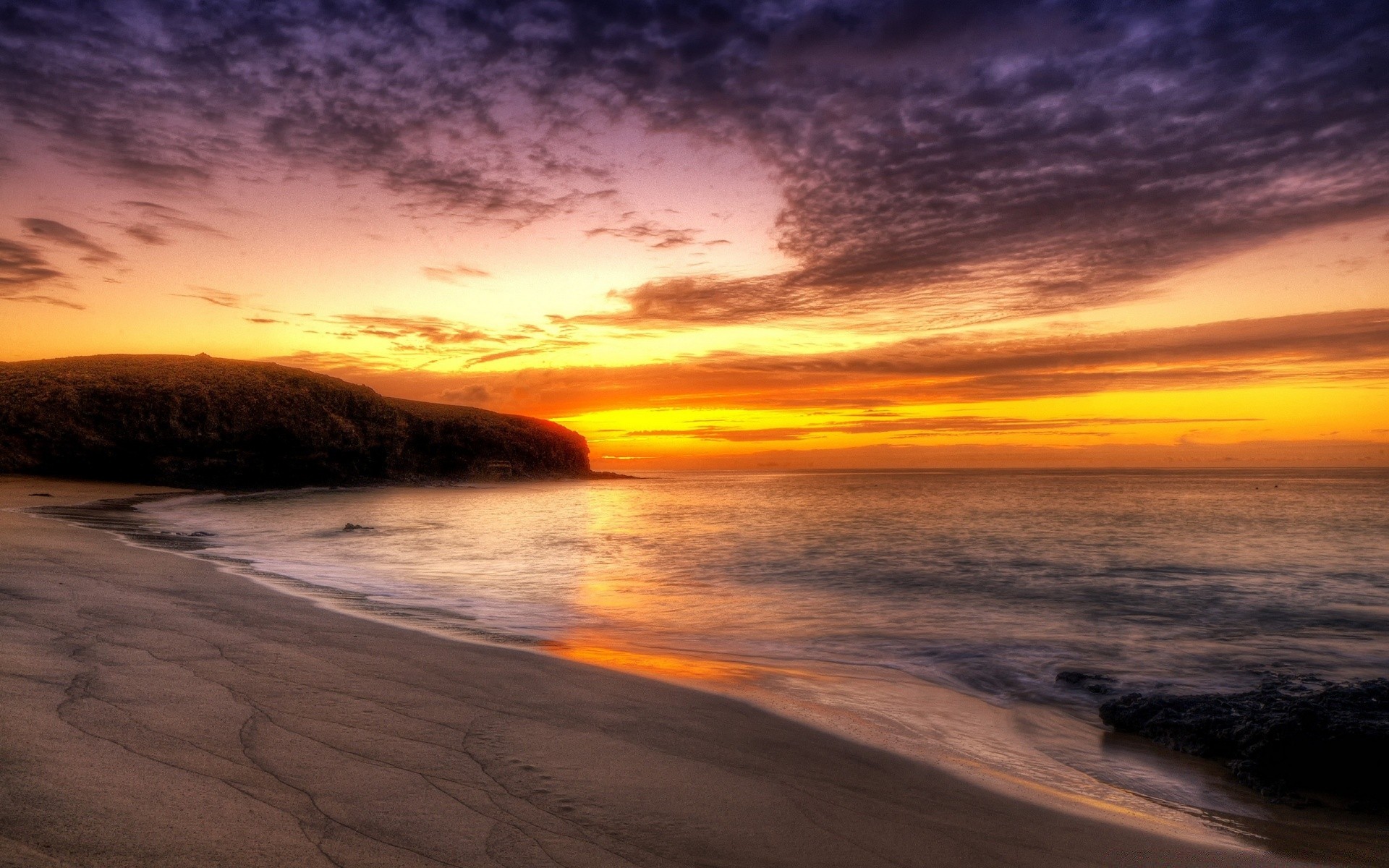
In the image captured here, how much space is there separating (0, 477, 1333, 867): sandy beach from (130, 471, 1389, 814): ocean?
1.19m

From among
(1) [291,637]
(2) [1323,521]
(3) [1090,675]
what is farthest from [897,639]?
(2) [1323,521]

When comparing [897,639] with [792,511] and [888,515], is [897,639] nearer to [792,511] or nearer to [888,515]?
[888,515]

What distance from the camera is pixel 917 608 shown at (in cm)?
1208

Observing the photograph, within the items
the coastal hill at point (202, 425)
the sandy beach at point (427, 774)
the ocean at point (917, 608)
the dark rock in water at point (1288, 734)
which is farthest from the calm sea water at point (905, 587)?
the coastal hill at point (202, 425)

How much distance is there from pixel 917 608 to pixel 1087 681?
15.8ft

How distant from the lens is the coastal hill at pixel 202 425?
47.8m

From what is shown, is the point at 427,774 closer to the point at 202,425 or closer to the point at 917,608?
the point at 917,608

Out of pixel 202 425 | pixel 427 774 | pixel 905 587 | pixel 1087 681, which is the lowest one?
pixel 905 587

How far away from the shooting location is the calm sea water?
28.8ft

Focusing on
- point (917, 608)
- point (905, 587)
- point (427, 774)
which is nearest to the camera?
point (427, 774)

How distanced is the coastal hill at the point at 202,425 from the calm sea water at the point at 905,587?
82.8ft

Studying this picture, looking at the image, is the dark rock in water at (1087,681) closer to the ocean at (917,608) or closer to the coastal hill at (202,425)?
the ocean at (917,608)

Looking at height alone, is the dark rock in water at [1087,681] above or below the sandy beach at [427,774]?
below

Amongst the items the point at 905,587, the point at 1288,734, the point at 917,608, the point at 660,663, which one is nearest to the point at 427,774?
the point at 660,663
